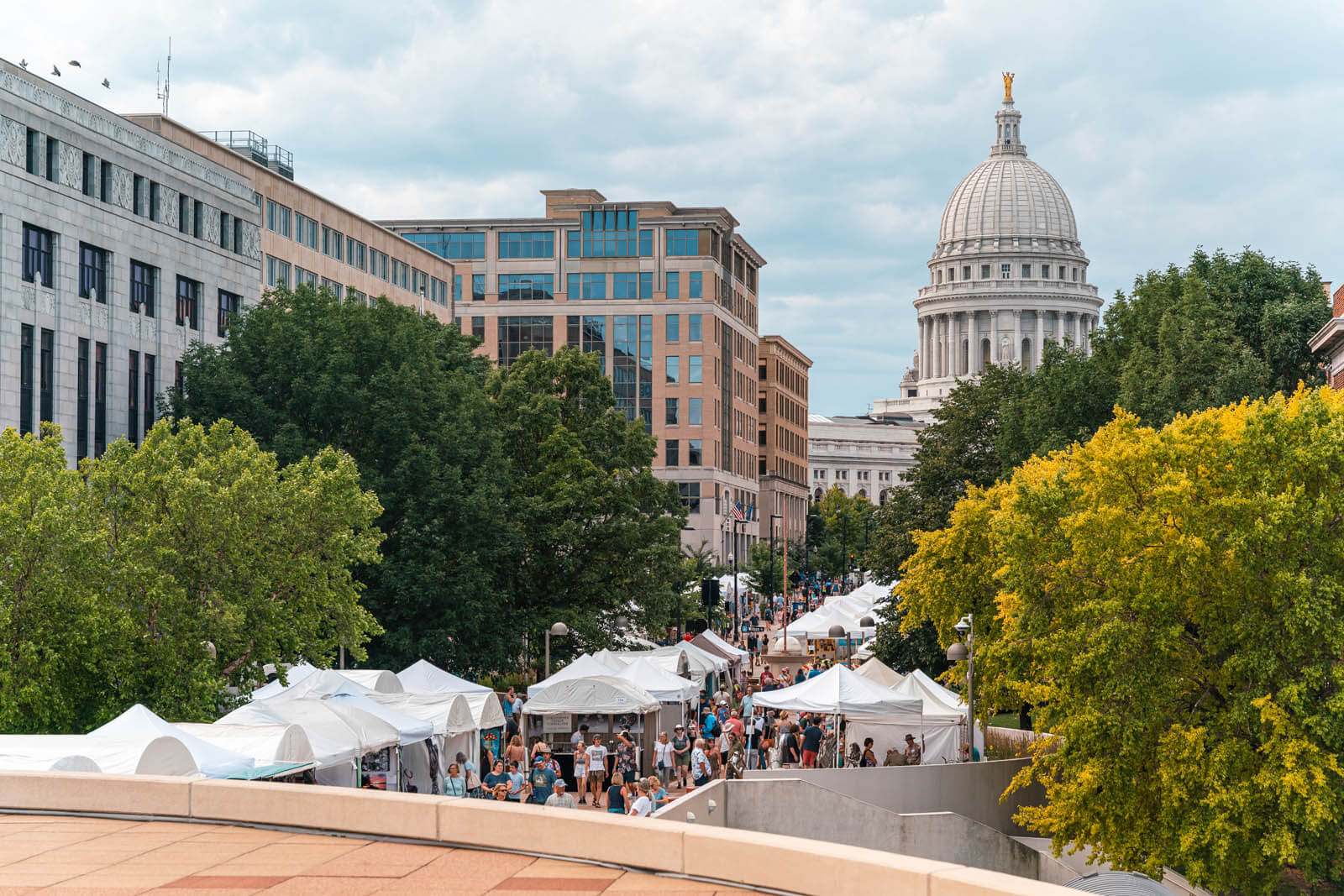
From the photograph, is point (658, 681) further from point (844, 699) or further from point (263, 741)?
point (263, 741)

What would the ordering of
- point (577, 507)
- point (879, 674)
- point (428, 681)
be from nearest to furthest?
point (428, 681) < point (879, 674) < point (577, 507)

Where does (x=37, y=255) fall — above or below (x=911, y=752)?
above

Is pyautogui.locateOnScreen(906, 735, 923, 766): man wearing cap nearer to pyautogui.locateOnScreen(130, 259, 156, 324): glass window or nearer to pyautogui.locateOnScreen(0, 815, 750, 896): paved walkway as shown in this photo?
pyautogui.locateOnScreen(0, 815, 750, 896): paved walkway

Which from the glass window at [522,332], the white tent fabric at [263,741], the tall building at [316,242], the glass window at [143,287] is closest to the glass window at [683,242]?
the glass window at [522,332]

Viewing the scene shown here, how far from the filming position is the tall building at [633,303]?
13262 centimetres

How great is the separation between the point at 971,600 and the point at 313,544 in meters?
17.8

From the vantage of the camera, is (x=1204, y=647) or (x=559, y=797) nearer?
(x=1204, y=647)

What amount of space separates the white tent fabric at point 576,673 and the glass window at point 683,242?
9279 centimetres

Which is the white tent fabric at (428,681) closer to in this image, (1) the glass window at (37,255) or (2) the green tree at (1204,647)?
(2) the green tree at (1204,647)

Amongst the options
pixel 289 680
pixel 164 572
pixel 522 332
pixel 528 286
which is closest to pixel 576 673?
pixel 289 680

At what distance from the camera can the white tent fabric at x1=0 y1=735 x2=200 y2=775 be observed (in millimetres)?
21078

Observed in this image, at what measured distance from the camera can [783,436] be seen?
173 meters

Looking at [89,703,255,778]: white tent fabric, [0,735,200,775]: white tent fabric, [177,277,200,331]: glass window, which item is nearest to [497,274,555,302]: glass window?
[177,277,200,331]: glass window

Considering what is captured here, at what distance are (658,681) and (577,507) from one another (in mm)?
15420
